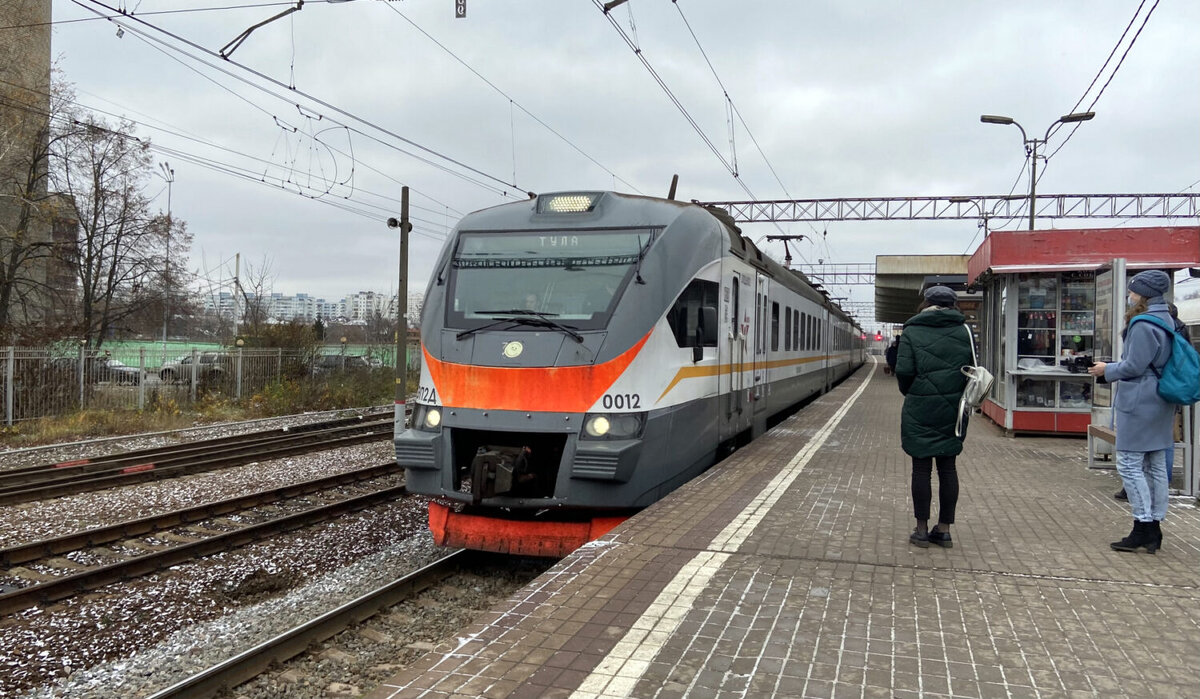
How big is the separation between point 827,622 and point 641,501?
2797 mm

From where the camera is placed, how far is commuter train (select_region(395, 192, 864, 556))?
254 inches

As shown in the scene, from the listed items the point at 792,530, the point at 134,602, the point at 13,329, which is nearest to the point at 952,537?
the point at 792,530

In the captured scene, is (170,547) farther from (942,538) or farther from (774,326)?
(774,326)

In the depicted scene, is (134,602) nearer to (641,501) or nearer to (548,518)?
(548,518)

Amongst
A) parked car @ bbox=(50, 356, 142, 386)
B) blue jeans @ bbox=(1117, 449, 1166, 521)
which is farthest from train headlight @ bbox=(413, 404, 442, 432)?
parked car @ bbox=(50, 356, 142, 386)

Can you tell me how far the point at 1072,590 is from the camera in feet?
14.6

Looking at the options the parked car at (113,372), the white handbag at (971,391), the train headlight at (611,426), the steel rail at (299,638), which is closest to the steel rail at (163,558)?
the steel rail at (299,638)

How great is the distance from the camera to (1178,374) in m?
5.27

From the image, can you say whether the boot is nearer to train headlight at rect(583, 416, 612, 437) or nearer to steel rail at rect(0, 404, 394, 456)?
train headlight at rect(583, 416, 612, 437)

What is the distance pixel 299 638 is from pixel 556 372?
104 inches

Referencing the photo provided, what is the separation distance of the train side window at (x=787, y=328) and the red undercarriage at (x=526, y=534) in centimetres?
791

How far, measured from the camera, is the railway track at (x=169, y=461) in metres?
10.6

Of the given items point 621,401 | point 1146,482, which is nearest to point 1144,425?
point 1146,482

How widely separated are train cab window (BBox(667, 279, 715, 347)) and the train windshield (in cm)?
63
